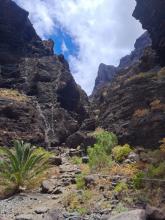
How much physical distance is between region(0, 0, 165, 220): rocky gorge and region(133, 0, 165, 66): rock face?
0.33 ft

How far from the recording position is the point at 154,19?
4622cm

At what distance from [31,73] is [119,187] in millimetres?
39821

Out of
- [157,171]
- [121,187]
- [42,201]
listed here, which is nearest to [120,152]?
[42,201]

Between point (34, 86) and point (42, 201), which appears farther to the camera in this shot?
point (34, 86)

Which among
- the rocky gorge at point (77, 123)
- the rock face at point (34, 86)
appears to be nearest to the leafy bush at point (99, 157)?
the rocky gorge at point (77, 123)

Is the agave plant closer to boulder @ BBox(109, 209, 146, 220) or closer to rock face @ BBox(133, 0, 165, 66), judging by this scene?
boulder @ BBox(109, 209, 146, 220)

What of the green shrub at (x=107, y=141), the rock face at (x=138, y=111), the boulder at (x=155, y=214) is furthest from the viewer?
the rock face at (x=138, y=111)

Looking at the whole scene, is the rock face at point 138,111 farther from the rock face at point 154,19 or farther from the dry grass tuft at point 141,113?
the rock face at point 154,19

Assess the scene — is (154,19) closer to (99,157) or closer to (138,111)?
(138,111)

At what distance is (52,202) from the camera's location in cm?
1761

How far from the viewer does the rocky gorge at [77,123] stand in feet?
52.9

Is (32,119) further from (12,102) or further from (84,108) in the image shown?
(84,108)

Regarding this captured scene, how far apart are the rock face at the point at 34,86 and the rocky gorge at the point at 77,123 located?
0.41ft

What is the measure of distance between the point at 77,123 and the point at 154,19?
1399cm
